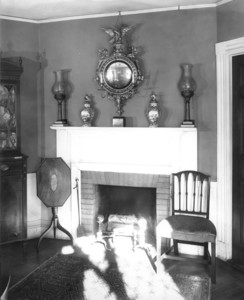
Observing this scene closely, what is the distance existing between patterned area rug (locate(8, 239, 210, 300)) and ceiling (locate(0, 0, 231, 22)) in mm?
2882

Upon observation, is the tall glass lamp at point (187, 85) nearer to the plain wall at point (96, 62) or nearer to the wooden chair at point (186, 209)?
the plain wall at point (96, 62)

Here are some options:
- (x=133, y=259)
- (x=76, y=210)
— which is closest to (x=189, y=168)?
(x=133, y=259)

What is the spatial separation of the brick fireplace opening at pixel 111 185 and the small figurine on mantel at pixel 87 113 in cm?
65

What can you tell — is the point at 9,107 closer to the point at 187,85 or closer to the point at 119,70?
the point at 119,70

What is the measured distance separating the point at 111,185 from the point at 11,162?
4.18 feet

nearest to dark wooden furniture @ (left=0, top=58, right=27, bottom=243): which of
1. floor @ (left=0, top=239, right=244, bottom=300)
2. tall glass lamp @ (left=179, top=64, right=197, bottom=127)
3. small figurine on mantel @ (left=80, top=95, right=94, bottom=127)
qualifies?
floor @ (left=0, top=239, right=244, bottom=300)

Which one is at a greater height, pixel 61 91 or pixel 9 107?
pixel 61 91

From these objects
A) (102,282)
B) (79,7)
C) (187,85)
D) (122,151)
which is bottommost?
(102,282)

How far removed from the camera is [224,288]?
132 inches

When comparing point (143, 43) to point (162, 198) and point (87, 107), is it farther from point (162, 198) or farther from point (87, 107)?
point (162, 198)

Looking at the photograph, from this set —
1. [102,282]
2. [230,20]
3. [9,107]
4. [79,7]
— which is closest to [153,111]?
[230,20]

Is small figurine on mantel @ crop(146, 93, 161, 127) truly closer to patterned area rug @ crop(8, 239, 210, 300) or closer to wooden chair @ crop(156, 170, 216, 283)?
wooden chair @ crop(156, 170, 216, 283)

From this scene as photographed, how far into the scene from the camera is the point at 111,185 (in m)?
4.57

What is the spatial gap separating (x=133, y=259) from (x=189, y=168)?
4.02 feet
